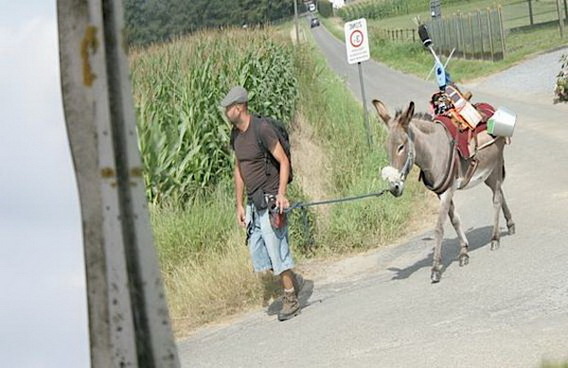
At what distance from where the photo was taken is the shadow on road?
419 inches

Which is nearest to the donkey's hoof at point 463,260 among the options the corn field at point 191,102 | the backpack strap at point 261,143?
the backpack strap at point 261,143

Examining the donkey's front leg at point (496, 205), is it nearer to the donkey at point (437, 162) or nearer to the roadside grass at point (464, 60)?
the donkey at point (437, 162)

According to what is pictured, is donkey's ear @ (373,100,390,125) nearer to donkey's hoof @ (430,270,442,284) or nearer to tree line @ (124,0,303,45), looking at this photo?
donkey's hoof @ (430,270,442,284)

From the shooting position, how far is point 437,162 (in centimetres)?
1011

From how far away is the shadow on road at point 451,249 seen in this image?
1064 centimetres

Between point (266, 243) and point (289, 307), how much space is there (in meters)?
0.66

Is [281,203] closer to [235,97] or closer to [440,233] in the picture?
[235,97]

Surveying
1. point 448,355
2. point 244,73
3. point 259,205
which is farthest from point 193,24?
point 448,355

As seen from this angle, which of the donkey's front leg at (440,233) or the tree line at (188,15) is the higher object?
the tree line at (188,15)

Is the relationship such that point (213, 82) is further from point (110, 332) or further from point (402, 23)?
point (402, 23)

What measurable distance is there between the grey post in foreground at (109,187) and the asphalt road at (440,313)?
13.1ft

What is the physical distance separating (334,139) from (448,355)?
12058 mm

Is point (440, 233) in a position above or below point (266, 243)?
below

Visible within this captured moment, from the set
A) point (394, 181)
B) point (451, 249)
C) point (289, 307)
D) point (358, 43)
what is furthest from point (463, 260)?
point (358, 43)
